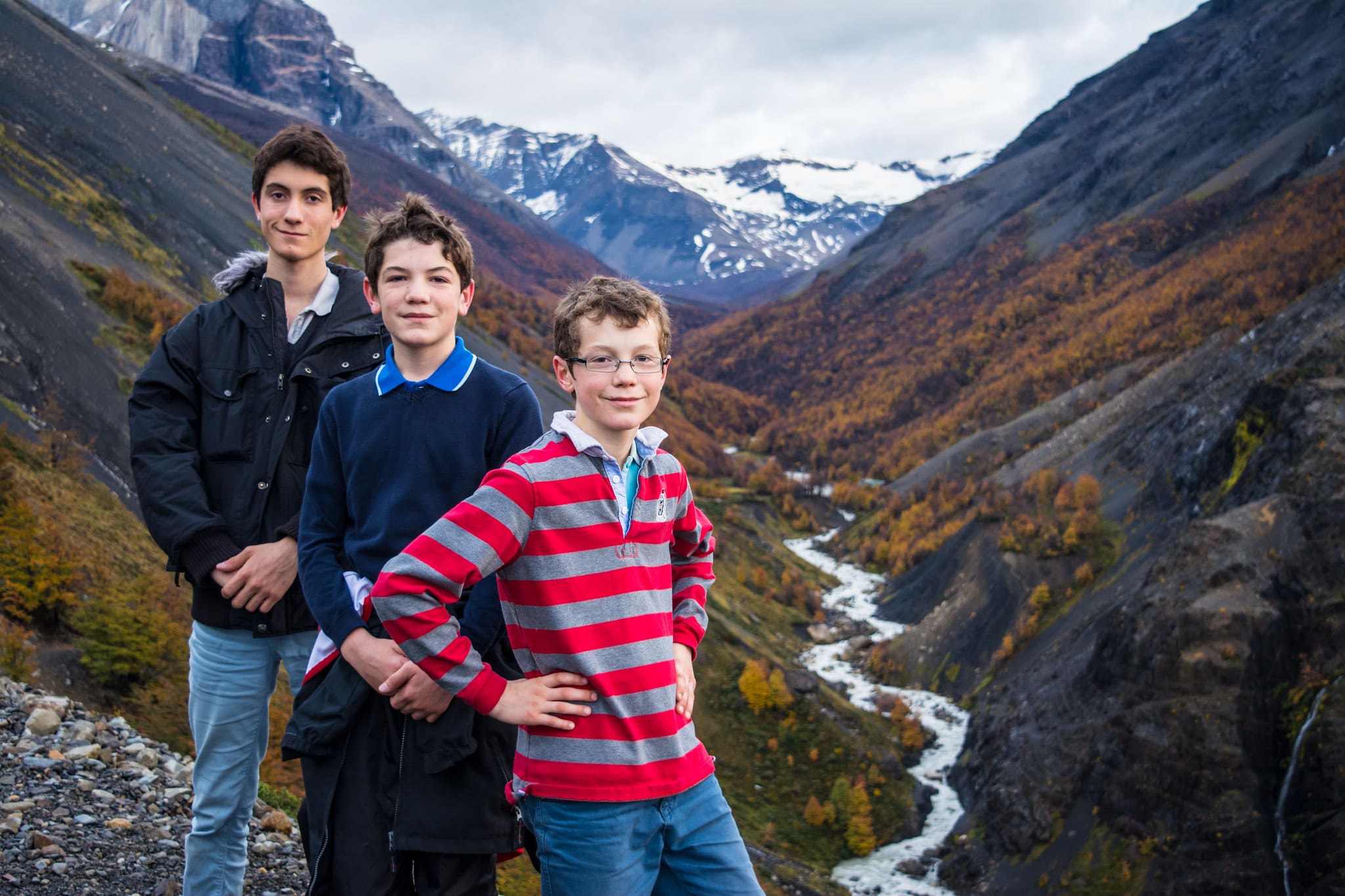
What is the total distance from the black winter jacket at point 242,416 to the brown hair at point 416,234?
493 mm

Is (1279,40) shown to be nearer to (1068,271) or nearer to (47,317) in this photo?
(1068,271)

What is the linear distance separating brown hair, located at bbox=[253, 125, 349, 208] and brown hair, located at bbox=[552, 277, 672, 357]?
3.98 ft

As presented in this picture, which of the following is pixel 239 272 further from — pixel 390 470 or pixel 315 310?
pixel 390 470

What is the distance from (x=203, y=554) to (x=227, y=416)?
57 centimetres

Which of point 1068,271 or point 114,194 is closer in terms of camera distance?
point 114,194

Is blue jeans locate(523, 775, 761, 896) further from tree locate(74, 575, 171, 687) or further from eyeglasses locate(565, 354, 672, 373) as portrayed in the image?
tree locate(74, 575, 171, 687)

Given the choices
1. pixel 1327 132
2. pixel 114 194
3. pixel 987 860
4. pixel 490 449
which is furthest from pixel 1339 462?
pixel 1327 132

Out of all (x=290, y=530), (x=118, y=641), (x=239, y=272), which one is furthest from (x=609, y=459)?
(x=118, y=641)

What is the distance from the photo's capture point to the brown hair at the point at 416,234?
307cm

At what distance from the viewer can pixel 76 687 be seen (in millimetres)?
7262

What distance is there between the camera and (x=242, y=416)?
3.47 m

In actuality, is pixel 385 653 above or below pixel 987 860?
above

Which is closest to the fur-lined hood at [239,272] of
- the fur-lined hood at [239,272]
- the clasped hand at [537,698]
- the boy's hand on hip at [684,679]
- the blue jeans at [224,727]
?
the fur-lined hood at [239,272]

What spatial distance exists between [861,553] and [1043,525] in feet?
49.3
